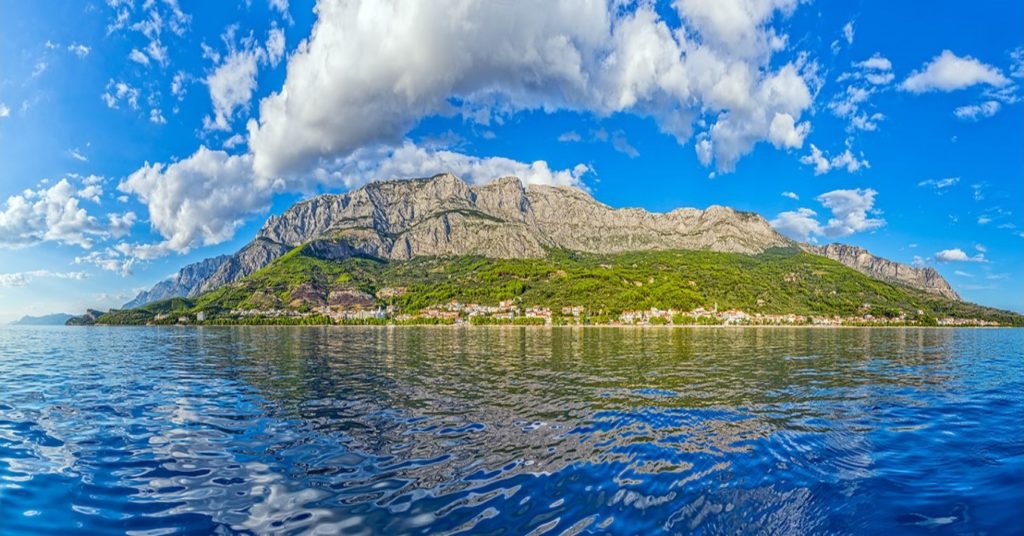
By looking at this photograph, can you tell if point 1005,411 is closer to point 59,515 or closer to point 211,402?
point 59,515

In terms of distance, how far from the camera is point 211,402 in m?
22.3

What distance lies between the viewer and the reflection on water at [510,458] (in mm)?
9195

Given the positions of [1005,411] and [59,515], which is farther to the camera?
[1005,411]

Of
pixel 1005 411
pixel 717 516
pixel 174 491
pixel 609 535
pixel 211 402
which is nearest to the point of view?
pixel 609 535

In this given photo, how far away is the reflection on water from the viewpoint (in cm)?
920

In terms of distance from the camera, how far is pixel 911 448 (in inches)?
555

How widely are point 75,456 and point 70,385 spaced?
1943 cm

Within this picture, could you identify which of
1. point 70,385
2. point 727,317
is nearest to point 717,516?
point 70,385

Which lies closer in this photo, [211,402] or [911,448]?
[911,448]

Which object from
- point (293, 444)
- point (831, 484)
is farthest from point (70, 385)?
point (831, 484)

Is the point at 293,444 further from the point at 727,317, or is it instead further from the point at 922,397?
the point at 727,317

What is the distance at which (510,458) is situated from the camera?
1292 cm

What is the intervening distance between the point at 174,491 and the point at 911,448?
66.4ft

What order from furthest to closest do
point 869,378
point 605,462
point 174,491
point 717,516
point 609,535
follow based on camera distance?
point 869,378 < point 605,462 < point 174,491 < point 717,516 < point 609,535
